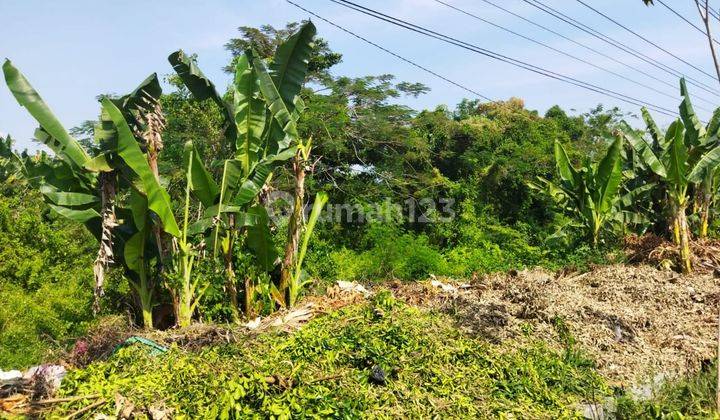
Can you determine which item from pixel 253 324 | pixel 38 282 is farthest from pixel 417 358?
pixel 38 282

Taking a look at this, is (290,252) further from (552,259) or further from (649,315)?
(552,259)

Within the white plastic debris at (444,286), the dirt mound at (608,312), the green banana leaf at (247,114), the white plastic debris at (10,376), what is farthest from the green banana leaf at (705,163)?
the white plastic debris at (10,376)

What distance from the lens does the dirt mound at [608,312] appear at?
249 inches

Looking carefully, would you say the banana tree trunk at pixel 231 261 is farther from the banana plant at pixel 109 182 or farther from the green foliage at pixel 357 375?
the green foliage at pixel 357 375

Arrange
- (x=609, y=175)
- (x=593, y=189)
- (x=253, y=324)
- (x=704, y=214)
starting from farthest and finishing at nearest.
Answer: (x=704, y=214) < (x=593, y=189) < (x=609, y=175) < (x=253, y=324)

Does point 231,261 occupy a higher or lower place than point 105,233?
lower

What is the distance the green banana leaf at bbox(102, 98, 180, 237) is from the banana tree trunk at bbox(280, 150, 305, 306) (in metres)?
1.53

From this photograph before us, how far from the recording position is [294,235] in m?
7.66

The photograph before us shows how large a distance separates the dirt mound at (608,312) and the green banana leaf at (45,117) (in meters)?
4.09

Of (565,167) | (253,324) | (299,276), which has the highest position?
(565,167)

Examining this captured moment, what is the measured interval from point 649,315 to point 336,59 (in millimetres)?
10962

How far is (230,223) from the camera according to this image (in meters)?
7.09

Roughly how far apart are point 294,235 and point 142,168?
2.14 m

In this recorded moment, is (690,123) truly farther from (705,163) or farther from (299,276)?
(299,276)
